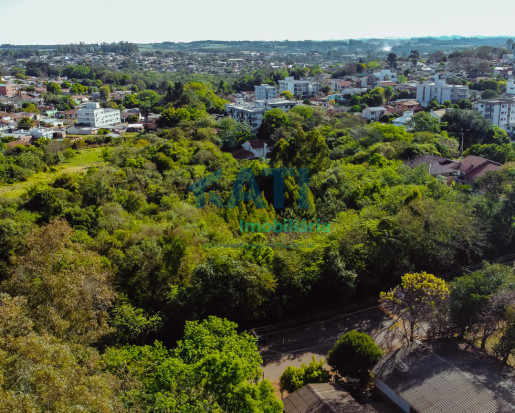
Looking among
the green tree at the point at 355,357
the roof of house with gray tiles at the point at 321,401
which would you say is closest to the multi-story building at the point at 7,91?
the green tree at the point at 355,357

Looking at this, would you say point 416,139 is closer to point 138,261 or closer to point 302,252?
point 302,252

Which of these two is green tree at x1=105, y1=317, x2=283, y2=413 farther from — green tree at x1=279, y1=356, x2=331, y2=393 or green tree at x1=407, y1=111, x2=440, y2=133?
green tree at x1=407, y1=111, x2=440, y2=133

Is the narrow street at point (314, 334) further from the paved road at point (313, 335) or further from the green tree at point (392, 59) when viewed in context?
the green tree at point (392, 59)

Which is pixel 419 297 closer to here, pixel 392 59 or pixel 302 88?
pixel 302 88

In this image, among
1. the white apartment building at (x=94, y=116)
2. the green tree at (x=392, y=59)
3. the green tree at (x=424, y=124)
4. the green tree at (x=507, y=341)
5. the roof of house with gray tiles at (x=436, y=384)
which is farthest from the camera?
the green tree at (x=392, y=59)

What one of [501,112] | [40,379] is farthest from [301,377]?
[501,112]

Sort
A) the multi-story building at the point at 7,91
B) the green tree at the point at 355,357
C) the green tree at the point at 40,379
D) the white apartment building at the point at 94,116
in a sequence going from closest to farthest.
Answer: the green tree at the point at 40,379
the green tree at the point at 355,357
the white apartment building at the point at 94,116
the multi-story building at the point at 7,91
